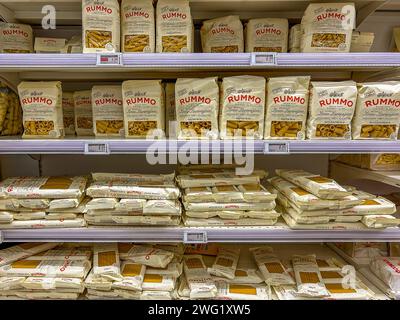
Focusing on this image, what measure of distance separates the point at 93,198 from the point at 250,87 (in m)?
0.88

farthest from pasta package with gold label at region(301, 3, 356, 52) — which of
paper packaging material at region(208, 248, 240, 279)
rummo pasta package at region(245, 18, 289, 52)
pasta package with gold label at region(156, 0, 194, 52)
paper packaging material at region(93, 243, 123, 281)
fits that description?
paper packaging material at region(93, 243, 123, 281)

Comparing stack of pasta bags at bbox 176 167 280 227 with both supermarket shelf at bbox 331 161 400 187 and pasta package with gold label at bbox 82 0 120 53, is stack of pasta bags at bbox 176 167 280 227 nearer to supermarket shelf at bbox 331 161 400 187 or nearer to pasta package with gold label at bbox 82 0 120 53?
supermarket shelf at bbox 331 161 400 187

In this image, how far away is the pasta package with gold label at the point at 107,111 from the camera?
1590 mm

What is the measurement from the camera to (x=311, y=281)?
1.55m

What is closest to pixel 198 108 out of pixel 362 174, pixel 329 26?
pixel 329 26

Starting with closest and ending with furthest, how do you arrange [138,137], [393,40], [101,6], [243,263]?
[101,6]
[138,137]
[243,263]
[393,40]

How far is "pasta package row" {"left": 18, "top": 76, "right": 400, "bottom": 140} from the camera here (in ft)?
4.79

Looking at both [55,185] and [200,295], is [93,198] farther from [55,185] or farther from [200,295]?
[200,295]

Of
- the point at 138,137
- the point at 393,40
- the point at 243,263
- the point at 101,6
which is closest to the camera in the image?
the point at 101,6

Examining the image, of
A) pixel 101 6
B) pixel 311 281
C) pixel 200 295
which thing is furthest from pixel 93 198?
pixel 311 281

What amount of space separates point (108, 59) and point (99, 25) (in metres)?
0.18

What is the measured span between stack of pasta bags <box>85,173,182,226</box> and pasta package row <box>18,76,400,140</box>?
0.85 feet

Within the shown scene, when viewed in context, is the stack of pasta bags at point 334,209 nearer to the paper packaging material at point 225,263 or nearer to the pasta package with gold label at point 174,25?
the paper packaging material at point 225,263

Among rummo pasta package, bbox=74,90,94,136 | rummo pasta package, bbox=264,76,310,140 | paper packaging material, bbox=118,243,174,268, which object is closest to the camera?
rummo pasta package, bbox=264,76,310,140
